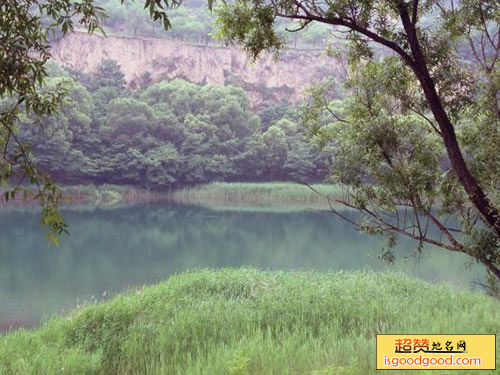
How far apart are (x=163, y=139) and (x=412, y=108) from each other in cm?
2812

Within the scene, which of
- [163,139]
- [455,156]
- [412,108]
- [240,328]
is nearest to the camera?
[455,156]

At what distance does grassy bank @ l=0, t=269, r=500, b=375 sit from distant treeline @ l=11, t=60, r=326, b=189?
67.7 ft

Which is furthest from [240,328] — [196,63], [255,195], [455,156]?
[196,63]

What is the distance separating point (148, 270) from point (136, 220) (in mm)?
9773

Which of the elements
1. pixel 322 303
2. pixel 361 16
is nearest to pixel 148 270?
pixel 322 303

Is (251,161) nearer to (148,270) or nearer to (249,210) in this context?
(249,210)

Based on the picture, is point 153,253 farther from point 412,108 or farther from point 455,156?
point 455,156

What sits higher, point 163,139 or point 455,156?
point 163,139

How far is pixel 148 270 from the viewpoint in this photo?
10727 millimetres

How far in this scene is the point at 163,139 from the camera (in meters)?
31.0

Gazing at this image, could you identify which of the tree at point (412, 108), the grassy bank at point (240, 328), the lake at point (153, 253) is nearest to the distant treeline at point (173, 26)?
the lake at point (153, 253)

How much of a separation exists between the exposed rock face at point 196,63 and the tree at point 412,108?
36.2m

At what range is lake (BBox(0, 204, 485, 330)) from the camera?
8.56m

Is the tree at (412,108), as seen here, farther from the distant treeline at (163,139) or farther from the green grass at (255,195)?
the distant treeline at (163,139)
